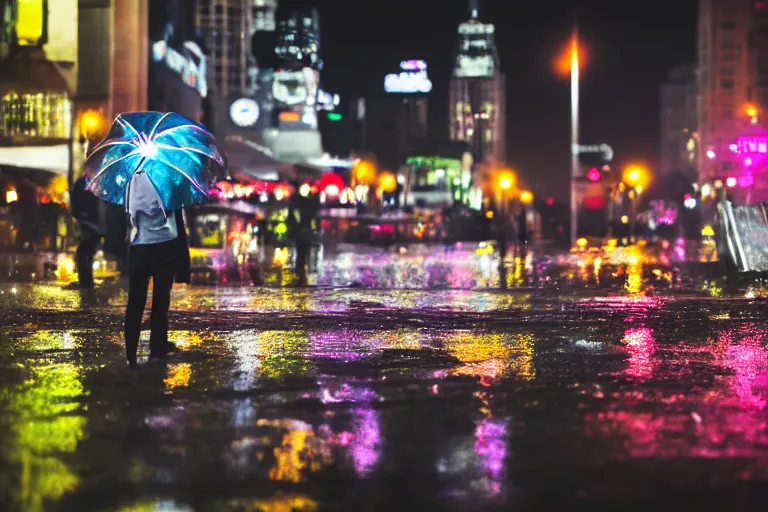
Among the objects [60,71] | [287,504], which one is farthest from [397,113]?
[287,504]

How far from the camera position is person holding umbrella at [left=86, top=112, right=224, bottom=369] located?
27.8ft

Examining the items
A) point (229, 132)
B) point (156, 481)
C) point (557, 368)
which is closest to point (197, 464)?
point (156, 481)

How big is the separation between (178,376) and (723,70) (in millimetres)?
139968

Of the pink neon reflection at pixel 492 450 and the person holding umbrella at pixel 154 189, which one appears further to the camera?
the person holding umbrella at pixel 154 189

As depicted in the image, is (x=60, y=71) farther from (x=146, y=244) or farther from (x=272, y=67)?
(x=272, y=67)

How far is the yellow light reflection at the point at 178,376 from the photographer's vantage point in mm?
7332

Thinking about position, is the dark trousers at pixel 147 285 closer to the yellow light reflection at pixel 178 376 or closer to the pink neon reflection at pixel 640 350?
the yellow light reflection at pixel 178 376

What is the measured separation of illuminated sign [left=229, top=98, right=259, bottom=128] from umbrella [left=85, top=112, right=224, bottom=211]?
3581 inches

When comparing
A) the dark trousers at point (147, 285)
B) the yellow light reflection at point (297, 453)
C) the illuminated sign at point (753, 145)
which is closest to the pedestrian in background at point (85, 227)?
the dark trousers at point (147, 285)

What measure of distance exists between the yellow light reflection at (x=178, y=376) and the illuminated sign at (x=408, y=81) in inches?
6323

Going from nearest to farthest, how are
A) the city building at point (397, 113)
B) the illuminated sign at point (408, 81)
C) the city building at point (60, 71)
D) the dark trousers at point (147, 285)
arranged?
the dark trousers at point (147, 285) → the city building at point (60, 71) → the city building at point (397, 113) → the illuminated sign at point (408, 81)

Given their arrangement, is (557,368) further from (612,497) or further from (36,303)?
(36,303)

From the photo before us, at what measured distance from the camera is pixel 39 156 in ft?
134

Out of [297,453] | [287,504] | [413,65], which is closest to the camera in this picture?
[287,504]
